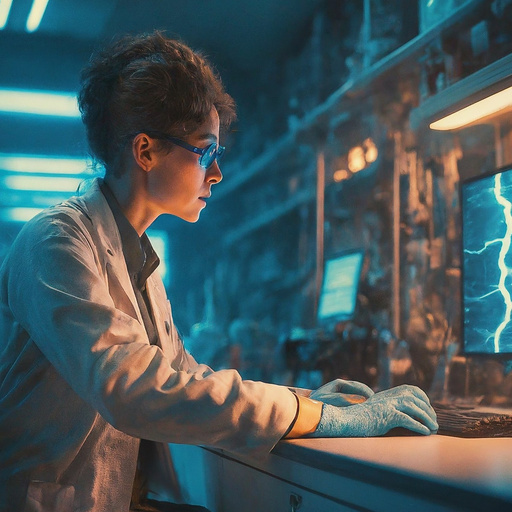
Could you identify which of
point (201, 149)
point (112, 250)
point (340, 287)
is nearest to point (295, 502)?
point (112, 250)

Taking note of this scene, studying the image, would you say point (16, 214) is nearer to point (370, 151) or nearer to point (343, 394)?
point (370, 151)

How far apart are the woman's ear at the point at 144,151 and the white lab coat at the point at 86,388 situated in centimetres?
15

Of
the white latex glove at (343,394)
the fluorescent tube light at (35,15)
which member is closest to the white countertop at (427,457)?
the white latex glove at (343,394)

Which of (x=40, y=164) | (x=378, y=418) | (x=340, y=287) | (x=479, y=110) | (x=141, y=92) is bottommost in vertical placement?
(x=378, y=418)

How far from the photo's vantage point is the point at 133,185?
1.28 metres

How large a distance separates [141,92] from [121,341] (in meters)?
0.64

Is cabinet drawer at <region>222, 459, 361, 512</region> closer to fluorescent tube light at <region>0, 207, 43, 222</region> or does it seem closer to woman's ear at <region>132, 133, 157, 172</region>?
woman's ear at <region>132, 133, 157, 172</region>

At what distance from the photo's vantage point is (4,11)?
2484mm

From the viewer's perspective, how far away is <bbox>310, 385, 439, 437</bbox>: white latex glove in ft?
2.87

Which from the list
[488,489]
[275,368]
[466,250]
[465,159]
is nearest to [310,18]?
[465,159]

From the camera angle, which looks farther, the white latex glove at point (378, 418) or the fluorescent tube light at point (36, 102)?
the fluorescent tube light at point (36, 102)

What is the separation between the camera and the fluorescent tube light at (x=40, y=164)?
2494 millimetres

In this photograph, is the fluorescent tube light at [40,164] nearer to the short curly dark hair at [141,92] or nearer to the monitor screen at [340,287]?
the short curly dark hair at [141,92]

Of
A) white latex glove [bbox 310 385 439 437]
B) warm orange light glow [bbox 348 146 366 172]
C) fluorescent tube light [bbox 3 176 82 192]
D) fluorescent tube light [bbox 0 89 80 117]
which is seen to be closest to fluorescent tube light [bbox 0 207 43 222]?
fluorescent tube light [bbox 3 176 82 192]
